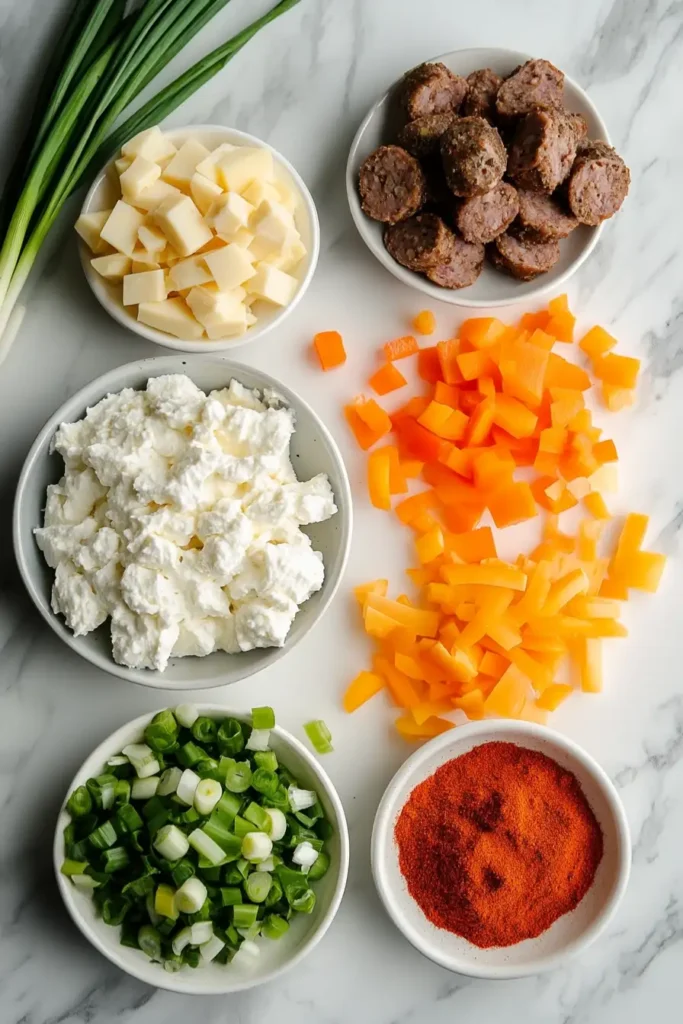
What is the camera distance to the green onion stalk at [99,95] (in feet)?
6.68

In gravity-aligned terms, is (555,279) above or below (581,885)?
above

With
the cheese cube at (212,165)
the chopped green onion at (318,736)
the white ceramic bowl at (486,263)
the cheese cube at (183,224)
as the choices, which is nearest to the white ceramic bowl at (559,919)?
the chopped green onion at (318,736)

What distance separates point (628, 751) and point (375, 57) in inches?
68.8

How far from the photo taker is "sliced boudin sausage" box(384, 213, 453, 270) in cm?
210

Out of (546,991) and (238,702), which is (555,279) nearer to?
(238,702)

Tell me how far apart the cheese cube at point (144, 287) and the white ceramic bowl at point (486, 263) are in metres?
0.46

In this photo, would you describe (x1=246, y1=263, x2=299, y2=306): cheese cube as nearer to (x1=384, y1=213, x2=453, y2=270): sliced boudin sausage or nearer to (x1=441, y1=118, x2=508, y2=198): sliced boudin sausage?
(x1=384, y1=213, x2=453, y2=270): sliced boudin sausage

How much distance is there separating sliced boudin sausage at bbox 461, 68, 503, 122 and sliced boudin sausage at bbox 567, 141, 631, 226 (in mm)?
224

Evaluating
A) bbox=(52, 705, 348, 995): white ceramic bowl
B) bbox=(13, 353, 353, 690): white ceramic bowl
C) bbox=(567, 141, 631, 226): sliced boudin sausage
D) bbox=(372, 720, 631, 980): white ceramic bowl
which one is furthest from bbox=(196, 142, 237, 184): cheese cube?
bbox=(372, 720, 631, 980): white ceramic bowl

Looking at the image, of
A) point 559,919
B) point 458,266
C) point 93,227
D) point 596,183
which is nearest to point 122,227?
point 93,227

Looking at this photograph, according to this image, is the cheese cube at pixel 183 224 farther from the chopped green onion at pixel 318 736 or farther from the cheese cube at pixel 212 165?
the chopped green onion at pixel 318 736

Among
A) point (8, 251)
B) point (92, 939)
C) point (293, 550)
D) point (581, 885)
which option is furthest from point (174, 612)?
point (581, 885)

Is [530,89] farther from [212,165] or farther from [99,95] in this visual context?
[99,95]

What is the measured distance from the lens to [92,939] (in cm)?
200
